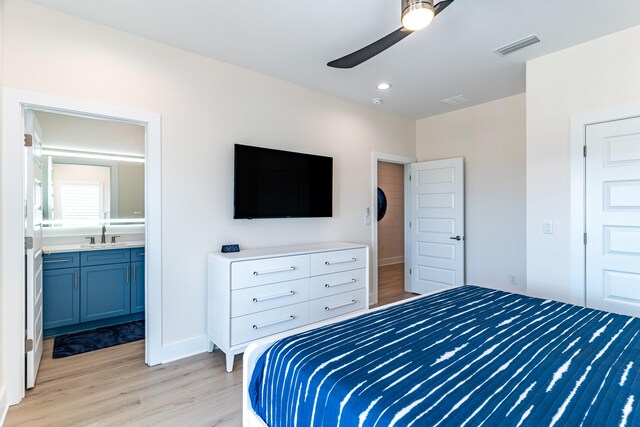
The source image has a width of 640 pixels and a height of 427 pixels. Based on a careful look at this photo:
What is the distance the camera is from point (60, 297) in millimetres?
3062

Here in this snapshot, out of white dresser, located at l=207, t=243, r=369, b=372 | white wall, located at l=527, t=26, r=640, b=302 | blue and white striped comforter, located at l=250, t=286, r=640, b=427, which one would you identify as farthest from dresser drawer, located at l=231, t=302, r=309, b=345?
white wall, located at l=527, t=26, r=640, b=302

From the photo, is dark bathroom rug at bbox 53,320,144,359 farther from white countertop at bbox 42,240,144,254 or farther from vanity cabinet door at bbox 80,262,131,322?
white countertop at bbox 42,240,144,254

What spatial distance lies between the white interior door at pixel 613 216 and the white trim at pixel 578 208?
0.11ft

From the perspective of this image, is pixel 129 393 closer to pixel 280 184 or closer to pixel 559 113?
pixel 280 184

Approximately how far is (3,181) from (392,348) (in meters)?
2.48

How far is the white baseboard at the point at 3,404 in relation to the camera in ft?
6.09

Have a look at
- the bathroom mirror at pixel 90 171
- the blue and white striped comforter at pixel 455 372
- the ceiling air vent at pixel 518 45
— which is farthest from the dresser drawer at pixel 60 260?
the ceiling air vent at pixel 518 45

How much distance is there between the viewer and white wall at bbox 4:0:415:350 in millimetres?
2156

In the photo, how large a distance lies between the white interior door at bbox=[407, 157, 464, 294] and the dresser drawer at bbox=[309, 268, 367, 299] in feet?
4.96

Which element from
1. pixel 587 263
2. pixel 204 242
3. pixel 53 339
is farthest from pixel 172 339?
pixel 587 263

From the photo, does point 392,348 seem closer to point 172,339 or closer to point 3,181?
point 172,339

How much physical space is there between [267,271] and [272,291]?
18 centimetres

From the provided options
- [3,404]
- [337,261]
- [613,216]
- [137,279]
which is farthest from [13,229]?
[613,216]

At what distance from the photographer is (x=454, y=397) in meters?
0.97
